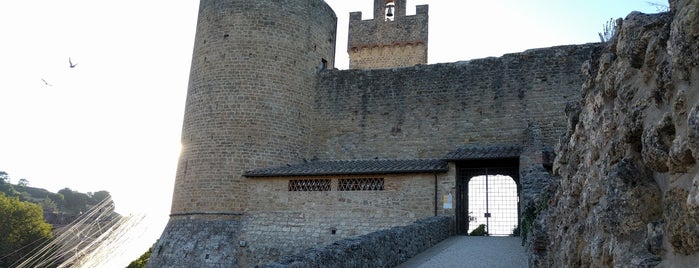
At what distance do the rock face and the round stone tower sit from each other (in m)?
12.5

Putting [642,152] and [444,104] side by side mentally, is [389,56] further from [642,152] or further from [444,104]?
[642,152]

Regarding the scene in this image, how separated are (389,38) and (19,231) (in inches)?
1019

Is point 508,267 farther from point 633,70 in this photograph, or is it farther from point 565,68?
point 565,68

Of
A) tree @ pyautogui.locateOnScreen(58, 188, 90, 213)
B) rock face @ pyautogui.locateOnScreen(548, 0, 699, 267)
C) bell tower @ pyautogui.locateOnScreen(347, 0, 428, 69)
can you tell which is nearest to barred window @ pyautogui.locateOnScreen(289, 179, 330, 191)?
bell tower @ pyautogui.locateOnScreen(347, 0, 428, 69)

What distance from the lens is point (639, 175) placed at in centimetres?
250

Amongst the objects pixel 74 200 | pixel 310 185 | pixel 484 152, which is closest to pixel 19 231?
pixel 310 185

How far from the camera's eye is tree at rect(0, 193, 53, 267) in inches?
1239

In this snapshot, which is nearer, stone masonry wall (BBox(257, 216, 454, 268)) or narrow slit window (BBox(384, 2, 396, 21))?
stone masonry wall (BBox(257, 216, 454, 268))

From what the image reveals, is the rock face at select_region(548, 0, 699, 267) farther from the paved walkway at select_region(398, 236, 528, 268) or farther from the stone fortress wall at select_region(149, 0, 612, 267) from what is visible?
the stone fortress wall at select_region(149, 0, 612, 267)

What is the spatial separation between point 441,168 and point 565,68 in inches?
176

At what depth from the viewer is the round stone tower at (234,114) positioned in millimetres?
15008

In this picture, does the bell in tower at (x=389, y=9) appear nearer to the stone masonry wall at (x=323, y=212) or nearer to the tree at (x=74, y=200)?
the stone masonry wall at (x=323, y=212)

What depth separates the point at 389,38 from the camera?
2498cm

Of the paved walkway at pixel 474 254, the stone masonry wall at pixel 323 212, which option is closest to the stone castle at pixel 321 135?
the stone masonry wall at pixel 323 212
